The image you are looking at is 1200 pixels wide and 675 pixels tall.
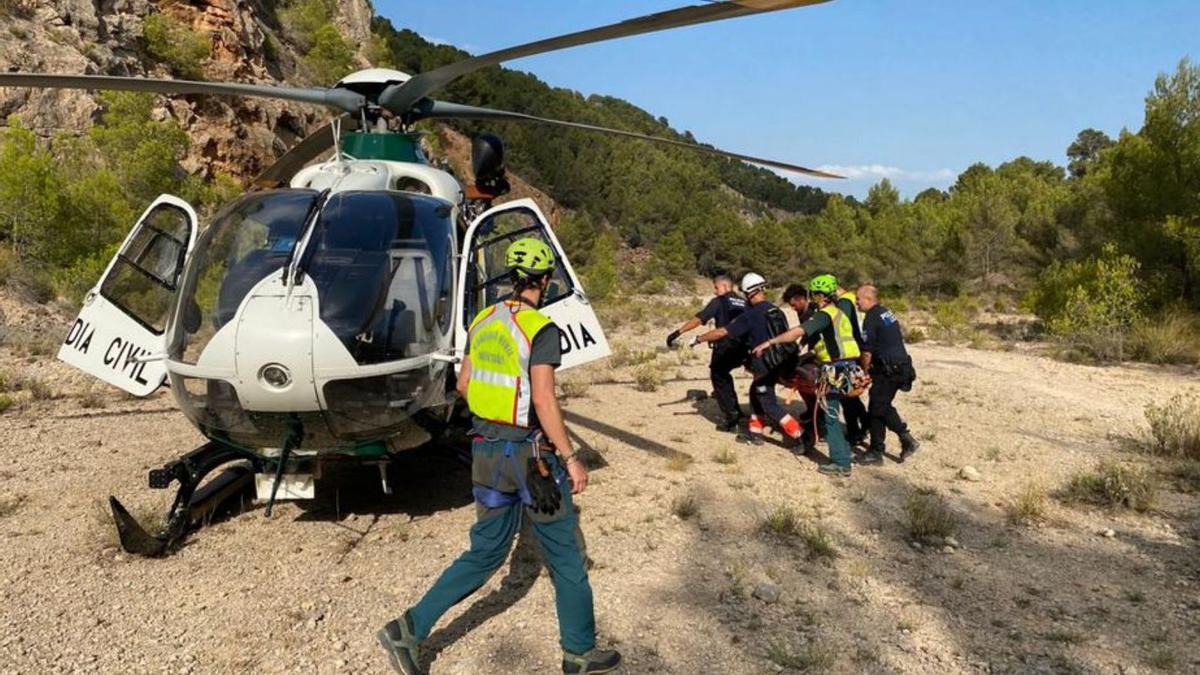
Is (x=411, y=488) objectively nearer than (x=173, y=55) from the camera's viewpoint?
Yes

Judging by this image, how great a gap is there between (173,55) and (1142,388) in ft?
86.6

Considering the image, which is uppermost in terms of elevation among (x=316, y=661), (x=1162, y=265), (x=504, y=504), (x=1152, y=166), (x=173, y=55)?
(x=173, y=55)

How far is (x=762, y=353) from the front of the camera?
264 inches

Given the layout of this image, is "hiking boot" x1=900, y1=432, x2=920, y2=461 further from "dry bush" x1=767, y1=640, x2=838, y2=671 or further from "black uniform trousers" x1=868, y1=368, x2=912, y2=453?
"dry bush" x1=767, y1=640, x2=838, y2=671

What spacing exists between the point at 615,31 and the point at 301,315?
2.10m

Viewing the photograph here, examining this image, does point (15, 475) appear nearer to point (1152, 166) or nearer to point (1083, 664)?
point (1083, 664)

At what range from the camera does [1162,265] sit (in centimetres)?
1461

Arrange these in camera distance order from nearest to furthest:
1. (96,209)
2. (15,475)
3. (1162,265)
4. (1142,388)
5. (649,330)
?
(15,475) < (1142,388) < (96,209) < (1162,265) < (649,330)

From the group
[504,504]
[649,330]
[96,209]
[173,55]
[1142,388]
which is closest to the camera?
[504,504]

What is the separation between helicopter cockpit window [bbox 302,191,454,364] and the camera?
389 cm

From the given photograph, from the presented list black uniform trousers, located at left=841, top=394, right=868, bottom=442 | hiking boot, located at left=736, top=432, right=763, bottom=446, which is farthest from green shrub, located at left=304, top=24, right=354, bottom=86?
black uniform trousers, located at left=841, top=394, right=868, bottom=442

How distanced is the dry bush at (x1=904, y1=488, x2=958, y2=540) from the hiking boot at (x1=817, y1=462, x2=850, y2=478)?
1010mm

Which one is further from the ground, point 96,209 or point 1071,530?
point 96,209

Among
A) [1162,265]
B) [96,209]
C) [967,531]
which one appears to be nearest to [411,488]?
[967,531]
